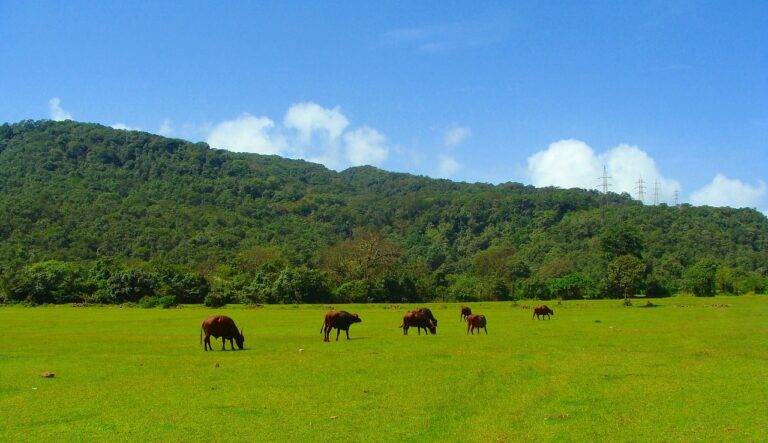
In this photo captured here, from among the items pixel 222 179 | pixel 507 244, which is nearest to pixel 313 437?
pixel 507 244

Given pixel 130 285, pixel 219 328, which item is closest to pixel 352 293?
pixel 130 285

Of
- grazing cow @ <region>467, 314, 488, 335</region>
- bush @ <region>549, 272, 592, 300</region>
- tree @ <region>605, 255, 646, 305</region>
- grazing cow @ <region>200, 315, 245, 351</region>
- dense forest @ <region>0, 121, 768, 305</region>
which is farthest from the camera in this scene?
bush @ <region>549, 272, 592, 300</region>

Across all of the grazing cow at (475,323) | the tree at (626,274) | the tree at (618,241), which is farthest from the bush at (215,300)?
the tree at (618,241)

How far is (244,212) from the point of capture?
156 m

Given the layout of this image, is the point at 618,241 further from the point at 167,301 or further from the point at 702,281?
the point at 167,301

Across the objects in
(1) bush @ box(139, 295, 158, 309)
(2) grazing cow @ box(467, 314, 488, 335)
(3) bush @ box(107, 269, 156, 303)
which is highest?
(3) bush @ box(107, 269, 156, 303)

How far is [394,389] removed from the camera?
16922mm

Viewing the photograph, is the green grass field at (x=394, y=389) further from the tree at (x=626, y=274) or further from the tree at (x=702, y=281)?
the tree at (x=702, y=281)

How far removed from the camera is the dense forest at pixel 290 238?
8175 centimetres

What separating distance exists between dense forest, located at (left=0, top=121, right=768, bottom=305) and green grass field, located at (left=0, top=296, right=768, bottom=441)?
172 feet

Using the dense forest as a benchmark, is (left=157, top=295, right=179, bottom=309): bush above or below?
below

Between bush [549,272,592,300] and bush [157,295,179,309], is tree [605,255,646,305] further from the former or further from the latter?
bush [157,295,179,309]

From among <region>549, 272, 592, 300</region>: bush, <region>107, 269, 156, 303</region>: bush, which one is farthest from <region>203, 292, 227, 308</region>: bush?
<region>549, 272, 592, 300</region>: bush

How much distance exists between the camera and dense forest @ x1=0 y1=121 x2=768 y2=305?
81750 millimetres
